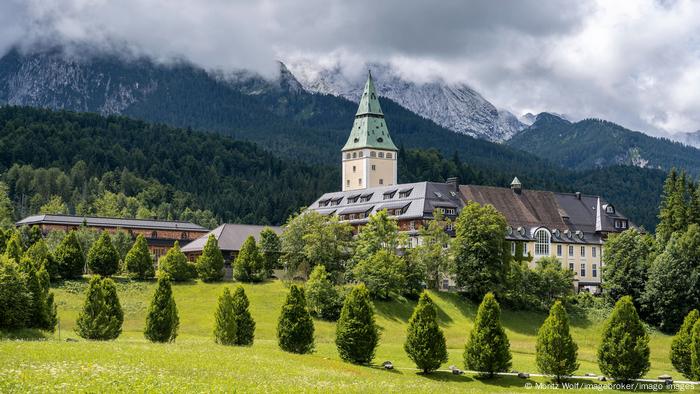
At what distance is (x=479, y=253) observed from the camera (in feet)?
367

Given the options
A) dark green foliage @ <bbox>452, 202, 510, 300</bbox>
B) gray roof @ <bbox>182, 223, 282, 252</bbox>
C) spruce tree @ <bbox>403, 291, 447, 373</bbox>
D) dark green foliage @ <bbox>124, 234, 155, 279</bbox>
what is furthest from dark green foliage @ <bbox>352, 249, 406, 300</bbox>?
spruce tree @ <bbox>403, 291, 447, 373</bbox>

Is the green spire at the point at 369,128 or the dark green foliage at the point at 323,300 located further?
the green spire at the point at 369,128

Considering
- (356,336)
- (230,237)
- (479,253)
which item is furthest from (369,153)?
(356,336)

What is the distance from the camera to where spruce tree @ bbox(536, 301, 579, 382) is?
7300cm

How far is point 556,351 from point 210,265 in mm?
51135

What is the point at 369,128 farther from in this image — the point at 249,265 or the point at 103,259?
the point at 103,259

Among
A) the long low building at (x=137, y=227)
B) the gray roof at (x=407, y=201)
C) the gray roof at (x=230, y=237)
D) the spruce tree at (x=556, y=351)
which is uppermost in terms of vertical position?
the gray roof at (x=407, y=201)

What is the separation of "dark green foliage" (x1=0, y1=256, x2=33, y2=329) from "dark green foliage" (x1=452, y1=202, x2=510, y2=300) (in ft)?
183

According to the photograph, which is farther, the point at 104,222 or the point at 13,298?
the point at 104,222

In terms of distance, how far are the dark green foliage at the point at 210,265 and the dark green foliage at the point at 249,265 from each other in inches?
79.1

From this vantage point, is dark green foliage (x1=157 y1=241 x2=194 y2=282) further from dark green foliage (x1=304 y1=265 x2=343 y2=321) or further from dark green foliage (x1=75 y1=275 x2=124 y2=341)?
dark green foliage (x1=75 y1=275 x2=124 y2=341)

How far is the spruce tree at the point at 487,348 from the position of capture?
72.7m

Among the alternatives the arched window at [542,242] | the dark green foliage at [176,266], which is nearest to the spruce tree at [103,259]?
the dark green foliage at [176,266]

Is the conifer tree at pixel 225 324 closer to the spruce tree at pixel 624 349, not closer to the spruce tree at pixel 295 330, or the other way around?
the spruce tree at pixel 295 330
